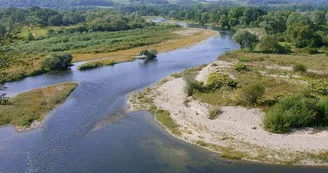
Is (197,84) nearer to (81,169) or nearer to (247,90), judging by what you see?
(247,90)

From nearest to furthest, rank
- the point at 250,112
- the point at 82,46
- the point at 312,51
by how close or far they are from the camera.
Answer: the point at 250,112, the point at 312,51, the point at 82,46

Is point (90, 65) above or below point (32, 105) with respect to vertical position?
above

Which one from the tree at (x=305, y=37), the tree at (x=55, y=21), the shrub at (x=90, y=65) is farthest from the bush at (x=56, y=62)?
the tree at (x=55, y=21)

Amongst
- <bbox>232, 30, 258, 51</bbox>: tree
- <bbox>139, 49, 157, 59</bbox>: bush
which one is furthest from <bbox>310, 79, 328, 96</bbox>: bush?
<bbox>139, 49, 157, 59</bbox>: bush

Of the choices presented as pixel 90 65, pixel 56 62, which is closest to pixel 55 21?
pixel 56 62

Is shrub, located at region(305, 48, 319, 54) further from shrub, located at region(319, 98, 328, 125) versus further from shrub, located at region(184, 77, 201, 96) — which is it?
shrub, located at region(319, 98, 328, 125)

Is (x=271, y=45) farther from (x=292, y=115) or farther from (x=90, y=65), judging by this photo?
(x=292, y=115)
